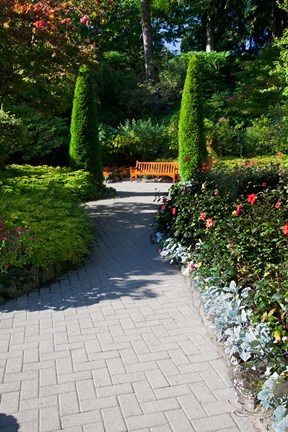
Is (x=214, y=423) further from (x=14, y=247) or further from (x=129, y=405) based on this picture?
(x=14, y=247)

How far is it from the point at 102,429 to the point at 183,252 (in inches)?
123

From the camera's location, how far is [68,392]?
280 cm

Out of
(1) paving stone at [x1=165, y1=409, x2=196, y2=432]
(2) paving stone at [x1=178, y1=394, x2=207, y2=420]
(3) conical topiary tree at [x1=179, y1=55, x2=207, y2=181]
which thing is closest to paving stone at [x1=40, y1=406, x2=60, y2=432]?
(1) paving stone at [x1=165, y1=409, x2=196, y2=432]

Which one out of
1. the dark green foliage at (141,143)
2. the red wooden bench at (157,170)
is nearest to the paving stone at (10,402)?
the red wooden bench at (157,170)

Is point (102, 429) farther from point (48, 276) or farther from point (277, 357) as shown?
point (48, 276)

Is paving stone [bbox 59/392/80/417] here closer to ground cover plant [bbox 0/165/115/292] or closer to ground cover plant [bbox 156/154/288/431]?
ground cover plant [bbox 156/154/288/431]

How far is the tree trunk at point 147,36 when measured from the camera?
20.2 metres

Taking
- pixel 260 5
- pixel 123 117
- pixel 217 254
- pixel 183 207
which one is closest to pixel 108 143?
pixel 123 117

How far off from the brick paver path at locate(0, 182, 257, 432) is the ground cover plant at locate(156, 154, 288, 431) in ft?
0.93

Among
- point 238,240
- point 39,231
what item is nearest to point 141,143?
point 39,231

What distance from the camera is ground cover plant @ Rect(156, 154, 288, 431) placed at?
8.54 ft

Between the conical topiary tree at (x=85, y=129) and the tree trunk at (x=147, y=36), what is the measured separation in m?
10.6

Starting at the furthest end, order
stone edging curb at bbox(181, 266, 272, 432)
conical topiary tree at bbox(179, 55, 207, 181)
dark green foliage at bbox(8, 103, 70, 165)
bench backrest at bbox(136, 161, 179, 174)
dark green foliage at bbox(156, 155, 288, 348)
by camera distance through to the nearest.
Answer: dark green foliage at bbox(8, 103, 70, 165) → bench backrest at bbox(136, 161, 179, 174) → conical topiary tree at bbox(179, 55, 207, 181) → dark green foliage at bbox(156, 155, 288, 348) → stone edging curb at bbox(181, 266, 272, 432)

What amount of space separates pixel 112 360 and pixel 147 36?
822 inches
